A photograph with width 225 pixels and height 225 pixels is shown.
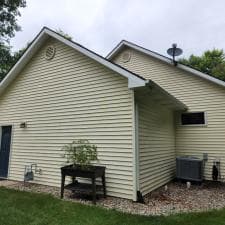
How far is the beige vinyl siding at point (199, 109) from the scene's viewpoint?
7305 mm

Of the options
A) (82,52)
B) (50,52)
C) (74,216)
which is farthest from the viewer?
(50,52)

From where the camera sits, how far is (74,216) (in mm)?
3832

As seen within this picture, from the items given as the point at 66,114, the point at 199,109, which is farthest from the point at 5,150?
the point at 199,109

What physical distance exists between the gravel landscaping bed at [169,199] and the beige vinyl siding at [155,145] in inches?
14.9

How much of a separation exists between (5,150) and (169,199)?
608 cm

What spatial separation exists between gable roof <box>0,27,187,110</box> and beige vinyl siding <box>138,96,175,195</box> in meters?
0.60

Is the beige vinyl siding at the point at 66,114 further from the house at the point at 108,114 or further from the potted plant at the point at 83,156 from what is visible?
the potted plant at the point at 83,156

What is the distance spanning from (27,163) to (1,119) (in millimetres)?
2336

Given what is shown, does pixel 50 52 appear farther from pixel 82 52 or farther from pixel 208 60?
pixel 208 60

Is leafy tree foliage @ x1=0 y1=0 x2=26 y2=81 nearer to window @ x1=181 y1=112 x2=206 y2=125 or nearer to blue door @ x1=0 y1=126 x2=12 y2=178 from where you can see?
blue door @ x1=0 y1=126 x2=12 y2=178

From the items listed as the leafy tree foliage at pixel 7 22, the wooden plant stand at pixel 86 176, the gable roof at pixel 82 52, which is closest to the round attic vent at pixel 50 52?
the gable roof at pixel 82 52

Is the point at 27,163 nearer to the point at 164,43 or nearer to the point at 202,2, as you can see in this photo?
the point at 202,2

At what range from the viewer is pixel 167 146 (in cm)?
723

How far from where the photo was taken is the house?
5117 millimetres
